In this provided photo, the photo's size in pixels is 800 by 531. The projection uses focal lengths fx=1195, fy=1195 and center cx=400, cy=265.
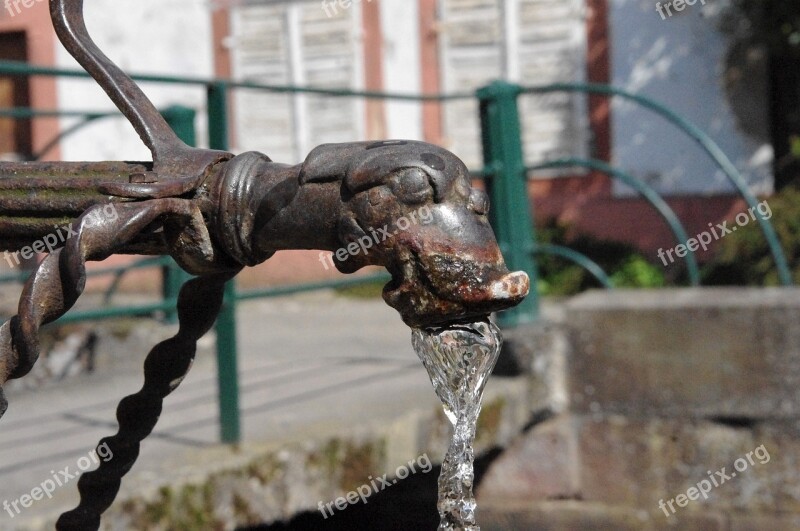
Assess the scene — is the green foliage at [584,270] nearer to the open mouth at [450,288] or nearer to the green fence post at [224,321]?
the green fence post at [224,321]

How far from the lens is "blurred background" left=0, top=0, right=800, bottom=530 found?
135 inches

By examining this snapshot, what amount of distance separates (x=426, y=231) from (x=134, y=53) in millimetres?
9215

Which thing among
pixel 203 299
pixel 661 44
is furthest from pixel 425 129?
pixel 203 299

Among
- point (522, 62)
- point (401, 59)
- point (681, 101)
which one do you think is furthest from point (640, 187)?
point (401, 59)

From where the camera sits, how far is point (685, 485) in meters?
3.85

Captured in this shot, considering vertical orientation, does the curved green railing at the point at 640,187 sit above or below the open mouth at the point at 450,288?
below

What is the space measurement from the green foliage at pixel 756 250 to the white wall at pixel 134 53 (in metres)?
4.36

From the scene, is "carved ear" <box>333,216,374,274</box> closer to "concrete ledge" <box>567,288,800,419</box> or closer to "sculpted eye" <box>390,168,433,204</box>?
"sculpted eye" <box>390,168,433,204</box>

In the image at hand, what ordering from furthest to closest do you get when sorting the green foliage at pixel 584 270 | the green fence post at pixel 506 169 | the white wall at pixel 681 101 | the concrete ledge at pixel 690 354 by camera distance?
the white wall at pixel 681 101 → the green foliage at pixel 584 270 → the green fence post at pixel 506 169 → the concrete ledge at pixel 690 354

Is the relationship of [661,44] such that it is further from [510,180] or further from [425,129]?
[510,180]

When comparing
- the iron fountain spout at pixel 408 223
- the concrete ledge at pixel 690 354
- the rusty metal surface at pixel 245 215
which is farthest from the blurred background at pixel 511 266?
the iron fountain spout at pixel 408 223

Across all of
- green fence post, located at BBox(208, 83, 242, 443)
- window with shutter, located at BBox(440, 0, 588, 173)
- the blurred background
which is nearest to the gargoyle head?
the blurred background

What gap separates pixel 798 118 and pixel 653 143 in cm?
106

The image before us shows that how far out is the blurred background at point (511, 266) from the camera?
3.42 metres
